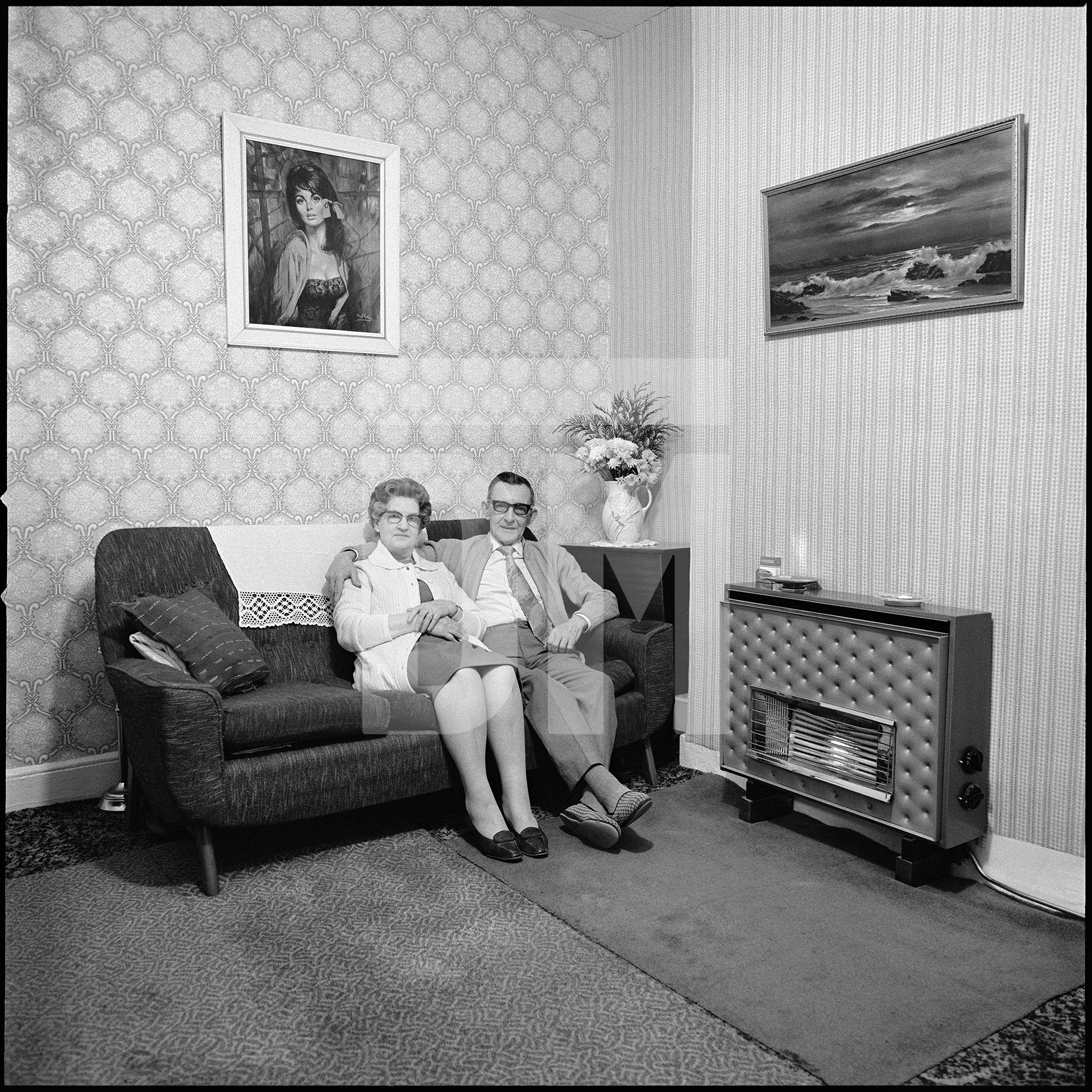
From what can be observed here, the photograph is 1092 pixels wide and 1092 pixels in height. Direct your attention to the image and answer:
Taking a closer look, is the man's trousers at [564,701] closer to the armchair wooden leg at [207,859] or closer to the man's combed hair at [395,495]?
the man's combed hair at [395,495]

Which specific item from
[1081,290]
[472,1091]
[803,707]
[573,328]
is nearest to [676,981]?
[472,1091]

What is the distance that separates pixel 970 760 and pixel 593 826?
1076 mm

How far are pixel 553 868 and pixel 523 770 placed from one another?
0.32 m

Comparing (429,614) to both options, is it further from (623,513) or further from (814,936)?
(814,936)

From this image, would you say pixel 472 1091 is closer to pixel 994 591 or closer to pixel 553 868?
pixel 553 868

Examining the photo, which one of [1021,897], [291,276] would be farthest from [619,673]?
[291,276]

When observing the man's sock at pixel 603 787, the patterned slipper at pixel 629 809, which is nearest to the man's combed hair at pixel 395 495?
the man's sock at pixel 603 787

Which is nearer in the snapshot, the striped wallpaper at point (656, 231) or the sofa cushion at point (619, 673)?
the sofa cushion at point (619, 673)

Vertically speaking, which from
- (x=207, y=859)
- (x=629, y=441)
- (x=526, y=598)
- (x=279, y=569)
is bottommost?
(x=207, y=859)

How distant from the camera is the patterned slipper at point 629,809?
2865 millimetres

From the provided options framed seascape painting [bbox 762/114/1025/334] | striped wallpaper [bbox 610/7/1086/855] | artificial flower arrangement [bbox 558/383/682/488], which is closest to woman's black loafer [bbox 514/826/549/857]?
striped wallpaper [bbox 610/7/1086/855]

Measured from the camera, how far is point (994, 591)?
2.71m

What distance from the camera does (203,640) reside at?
9.38 feet

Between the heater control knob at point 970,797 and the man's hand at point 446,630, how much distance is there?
1.58 m
